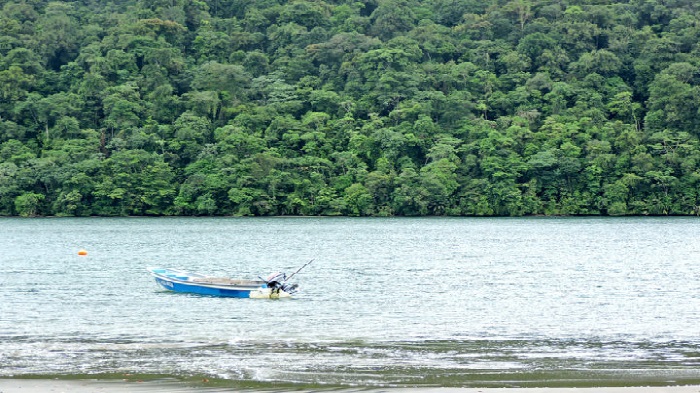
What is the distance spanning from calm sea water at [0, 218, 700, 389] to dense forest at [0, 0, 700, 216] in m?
25.7

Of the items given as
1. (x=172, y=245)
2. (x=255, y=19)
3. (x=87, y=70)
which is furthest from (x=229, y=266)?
(x=255, y=19)

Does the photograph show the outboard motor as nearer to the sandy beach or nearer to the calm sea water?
the calm sea water

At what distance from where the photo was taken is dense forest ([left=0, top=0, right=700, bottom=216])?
89375 mm

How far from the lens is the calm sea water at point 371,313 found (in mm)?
19219

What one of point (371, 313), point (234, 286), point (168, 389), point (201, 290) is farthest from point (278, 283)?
point (168, 389)

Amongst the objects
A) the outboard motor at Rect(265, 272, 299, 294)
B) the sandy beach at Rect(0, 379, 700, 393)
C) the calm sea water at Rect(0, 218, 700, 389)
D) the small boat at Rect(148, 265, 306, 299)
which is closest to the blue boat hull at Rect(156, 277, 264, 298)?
the small boat at Rect(148, 265, 306, 299)

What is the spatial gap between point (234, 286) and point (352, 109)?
68.2 m

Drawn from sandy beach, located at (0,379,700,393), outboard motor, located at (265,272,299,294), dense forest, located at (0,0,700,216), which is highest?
dense forest, located at (0,0,700,216)

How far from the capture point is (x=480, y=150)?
303 ft

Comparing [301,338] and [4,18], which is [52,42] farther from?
[301,338]

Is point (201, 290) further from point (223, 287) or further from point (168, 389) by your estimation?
point (168, 389)

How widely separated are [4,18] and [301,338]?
10353cm

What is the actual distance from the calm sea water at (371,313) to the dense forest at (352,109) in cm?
2569

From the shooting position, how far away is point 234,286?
112 feet
